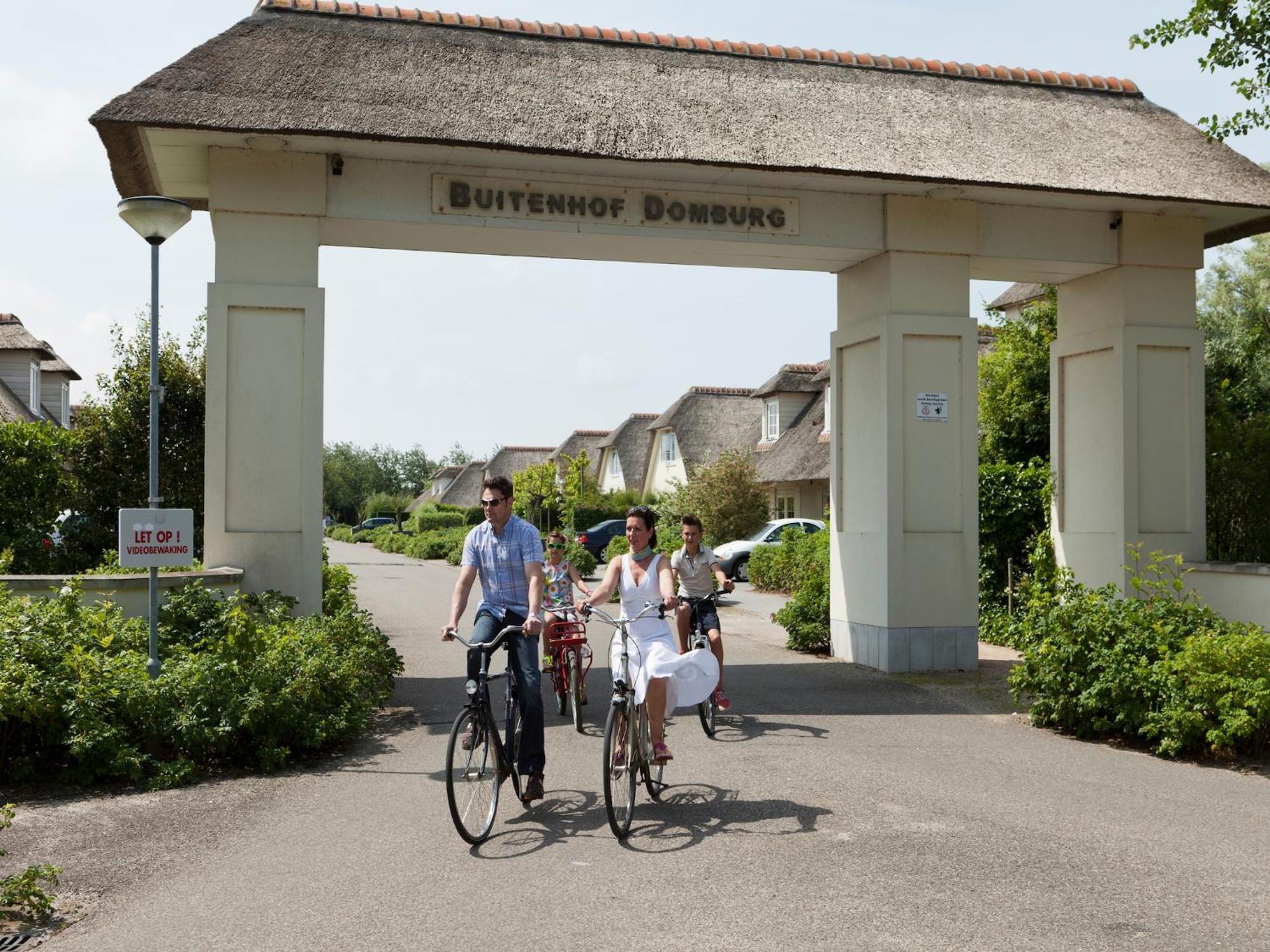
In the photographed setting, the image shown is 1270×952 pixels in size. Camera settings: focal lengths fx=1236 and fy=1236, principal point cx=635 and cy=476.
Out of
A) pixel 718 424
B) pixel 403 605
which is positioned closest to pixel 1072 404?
pixel 403 605

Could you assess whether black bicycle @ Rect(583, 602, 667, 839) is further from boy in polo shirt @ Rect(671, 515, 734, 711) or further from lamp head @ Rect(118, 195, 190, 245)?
lamp head @ Rect(118, 195, 190, 245)

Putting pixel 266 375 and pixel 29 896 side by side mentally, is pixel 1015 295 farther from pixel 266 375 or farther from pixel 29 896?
pixel 29 896

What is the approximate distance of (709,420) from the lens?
59312mm

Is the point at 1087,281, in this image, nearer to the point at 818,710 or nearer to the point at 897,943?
the point at 818,710

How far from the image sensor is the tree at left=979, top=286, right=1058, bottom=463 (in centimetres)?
2052

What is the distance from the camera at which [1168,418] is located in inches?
551

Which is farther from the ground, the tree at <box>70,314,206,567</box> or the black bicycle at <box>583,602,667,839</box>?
the tree at <box>70,314,206,567</box>

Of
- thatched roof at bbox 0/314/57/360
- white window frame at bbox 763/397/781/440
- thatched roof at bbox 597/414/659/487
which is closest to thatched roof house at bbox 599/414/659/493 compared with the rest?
thatched roof at bbox 597/414/659/487

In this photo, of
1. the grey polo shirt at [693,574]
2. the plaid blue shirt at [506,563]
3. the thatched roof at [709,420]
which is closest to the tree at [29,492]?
the grey polo shirt at [693,574]

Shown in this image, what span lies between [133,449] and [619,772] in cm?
1278

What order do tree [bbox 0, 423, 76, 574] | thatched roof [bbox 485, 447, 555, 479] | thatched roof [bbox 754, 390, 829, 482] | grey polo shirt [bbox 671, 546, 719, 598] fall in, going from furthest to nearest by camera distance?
1. thatched roof [bbox 485, 447, 555, 479]
2. thatched roof [bbox 754, 390, 829, 482]
3. tree [bbox 0, 423, 76, 574]
4. grey polo shirt [bbox 671, 546, 719, 598]

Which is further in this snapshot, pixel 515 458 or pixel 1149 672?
pixel 515 458

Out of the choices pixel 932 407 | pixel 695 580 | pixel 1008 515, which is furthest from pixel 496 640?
pixel 1008 515

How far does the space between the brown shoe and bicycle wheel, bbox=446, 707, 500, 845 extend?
1.08 feet
